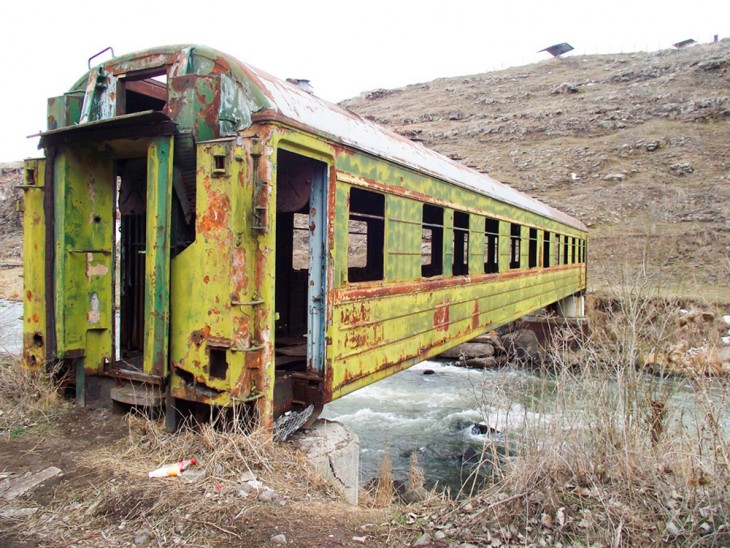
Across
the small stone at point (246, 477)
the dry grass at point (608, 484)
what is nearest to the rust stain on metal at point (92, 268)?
the small stone at point (246, 477)

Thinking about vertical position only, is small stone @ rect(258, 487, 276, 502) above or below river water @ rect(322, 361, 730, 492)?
above

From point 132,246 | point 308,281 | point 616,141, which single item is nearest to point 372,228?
point 308,281

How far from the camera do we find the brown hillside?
21672 mm

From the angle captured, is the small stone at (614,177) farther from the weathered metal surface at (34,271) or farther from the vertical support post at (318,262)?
the weathered metal surface at (34,271)

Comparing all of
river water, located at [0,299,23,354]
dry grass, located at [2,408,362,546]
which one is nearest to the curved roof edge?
dry grass, located at [2,408,362,546]

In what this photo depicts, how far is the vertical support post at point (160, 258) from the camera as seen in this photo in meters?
4.05

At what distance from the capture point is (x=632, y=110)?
3428 cm

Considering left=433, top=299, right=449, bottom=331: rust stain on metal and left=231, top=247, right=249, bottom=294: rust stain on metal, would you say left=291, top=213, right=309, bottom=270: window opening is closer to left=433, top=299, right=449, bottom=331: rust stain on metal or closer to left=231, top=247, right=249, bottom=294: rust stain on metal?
left=433, top=299, right=449, bottom=331: rust stain on metal

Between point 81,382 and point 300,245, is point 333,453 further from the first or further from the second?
point 300,245

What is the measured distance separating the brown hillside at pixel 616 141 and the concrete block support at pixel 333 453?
486 inches

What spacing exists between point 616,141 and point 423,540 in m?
32.7

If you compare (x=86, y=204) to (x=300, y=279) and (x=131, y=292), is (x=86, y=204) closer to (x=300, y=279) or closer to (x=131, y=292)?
(x=131, y=292)

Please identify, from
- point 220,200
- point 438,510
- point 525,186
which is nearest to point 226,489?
point 438,510

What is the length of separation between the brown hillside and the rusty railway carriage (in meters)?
11.5
